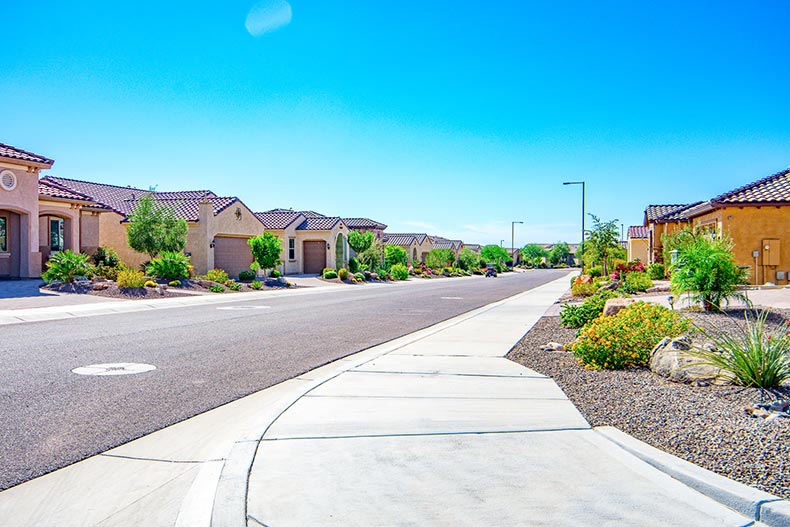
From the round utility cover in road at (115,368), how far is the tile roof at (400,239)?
220 feet

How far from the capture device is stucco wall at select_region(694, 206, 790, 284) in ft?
71.8

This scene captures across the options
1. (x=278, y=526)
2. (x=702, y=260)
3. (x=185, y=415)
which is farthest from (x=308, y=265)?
(x=278, y=526)

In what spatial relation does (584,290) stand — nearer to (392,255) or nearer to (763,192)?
(763,192)

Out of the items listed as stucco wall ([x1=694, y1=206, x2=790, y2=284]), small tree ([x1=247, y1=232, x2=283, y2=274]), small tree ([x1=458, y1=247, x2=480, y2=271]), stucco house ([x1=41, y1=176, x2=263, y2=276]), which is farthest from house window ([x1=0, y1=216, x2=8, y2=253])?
small tree ([x1=458, y1=247, x2=480, y2=271])

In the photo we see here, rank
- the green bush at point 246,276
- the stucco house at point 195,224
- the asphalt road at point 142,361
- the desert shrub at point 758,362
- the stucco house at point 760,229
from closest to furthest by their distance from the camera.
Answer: the asphalt road at point 142,361 → the desert shrub at point 758,362 → the stucco house at point 760,229 → the green bush at point 246,276 → the stucco house at point 195,224

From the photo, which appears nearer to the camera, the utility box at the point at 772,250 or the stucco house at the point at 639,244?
the utility box at the point at 772,250

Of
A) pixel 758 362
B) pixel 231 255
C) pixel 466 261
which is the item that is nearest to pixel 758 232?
pixel 758 362

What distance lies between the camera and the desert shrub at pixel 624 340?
830cm

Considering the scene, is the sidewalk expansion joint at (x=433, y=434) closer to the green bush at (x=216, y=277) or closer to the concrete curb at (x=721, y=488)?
the concrete curb at (x=721, y=488)

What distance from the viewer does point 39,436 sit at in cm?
559

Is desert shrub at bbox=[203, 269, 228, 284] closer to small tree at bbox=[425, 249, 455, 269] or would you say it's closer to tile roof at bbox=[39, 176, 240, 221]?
tile roof at bbox=[39, 176, 240, 221]

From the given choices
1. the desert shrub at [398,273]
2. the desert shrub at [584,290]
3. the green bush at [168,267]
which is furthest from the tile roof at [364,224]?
the desert shrub at [584,290]

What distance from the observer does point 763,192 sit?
74.2 feet

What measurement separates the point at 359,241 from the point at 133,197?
17.6 m
